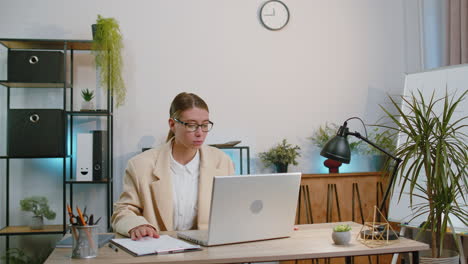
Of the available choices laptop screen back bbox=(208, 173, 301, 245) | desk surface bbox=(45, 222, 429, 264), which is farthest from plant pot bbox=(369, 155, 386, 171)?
laptop screen back bbox=(208, 173, 301, 245)

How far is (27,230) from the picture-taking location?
11.8 feet

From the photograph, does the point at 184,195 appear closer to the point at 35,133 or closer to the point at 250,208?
the point at 250,208

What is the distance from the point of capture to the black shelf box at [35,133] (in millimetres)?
3602

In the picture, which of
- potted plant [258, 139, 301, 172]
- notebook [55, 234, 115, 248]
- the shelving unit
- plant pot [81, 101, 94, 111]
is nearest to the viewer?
notebook [55, 234, 115, 248]

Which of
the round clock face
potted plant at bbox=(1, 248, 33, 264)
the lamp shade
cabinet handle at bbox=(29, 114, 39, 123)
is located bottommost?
potted plant at bbox=(1, 248, 33, 264)

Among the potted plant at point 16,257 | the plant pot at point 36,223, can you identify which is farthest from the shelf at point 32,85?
the potted plant at point 16,257

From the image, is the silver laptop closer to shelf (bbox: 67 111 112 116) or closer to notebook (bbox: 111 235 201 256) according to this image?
notebook (bbox: 111 235 201 256)

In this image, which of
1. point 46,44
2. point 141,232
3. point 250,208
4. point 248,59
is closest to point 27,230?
point 46,44

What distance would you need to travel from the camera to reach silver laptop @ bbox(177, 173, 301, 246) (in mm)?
1923

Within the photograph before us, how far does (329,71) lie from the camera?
173 inches

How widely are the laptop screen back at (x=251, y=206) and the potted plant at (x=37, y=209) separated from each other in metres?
2.10

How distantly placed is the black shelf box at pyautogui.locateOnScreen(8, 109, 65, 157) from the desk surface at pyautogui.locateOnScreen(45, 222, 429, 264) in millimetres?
1768

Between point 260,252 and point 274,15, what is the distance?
9.26 feet

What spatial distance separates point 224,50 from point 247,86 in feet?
1.14
